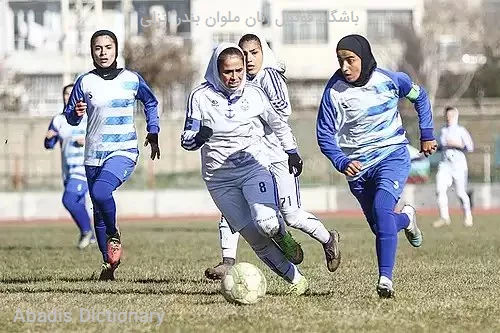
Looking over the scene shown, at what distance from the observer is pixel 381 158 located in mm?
9758

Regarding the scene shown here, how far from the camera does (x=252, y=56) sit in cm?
1078

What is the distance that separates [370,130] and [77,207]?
8450 mm

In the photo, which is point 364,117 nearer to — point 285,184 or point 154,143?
point 285,184

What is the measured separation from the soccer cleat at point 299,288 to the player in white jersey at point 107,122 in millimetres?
2183

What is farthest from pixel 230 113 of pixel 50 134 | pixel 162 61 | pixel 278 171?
pixel 162 61

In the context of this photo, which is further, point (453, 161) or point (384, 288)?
point (453, 161)

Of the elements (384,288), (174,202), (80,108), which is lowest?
(174,202)

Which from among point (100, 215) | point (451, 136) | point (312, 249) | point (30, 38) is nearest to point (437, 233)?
point (451, 136)

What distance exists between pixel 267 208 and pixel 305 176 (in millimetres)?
21781

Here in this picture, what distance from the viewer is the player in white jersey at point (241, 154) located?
30.4ft

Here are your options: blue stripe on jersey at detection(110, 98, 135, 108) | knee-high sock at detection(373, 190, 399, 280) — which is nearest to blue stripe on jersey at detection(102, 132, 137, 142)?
blue stripe on jersey at detection(110, 98, 135, 108)

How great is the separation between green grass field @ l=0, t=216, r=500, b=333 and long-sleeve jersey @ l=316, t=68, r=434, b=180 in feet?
3.83

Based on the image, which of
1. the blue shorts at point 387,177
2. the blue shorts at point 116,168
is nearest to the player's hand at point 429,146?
the blue shorts at point 387,177

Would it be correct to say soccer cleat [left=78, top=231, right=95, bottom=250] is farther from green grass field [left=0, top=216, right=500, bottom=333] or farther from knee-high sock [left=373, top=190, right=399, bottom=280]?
knee-high sock [left=373, top=190, right=399, bottom=280]
